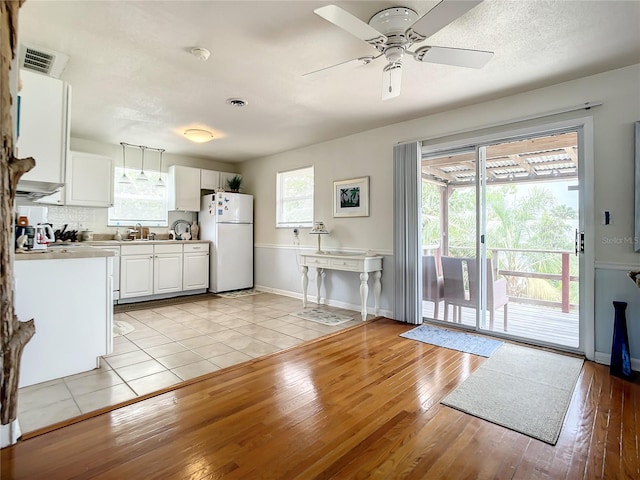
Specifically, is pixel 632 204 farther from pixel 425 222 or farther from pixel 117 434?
pixel 117 434

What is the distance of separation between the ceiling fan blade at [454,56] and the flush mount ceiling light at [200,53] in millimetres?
1504

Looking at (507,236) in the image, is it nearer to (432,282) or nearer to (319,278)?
(432,282)

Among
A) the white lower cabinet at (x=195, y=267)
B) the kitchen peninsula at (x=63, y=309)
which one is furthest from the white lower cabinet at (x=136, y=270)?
the kitchen peninsula at (x=63, y=309)

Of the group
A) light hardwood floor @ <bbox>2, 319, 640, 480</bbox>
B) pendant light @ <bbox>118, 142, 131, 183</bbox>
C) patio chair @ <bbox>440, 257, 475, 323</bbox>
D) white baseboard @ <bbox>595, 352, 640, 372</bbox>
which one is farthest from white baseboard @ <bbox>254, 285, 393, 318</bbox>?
pendant light @ <bbox>118, 142, 131, 183</bbox>

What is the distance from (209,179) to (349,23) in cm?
480

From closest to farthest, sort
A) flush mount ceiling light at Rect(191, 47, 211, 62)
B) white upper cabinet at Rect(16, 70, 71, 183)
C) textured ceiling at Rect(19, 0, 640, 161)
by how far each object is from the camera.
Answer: textured ceiling at Rect(19, 0, 640, 161) < white upper cabinet at Rect(16, 70, 71, 183) < flush mount ceiling light at Rect(191, 47, 211, 62)

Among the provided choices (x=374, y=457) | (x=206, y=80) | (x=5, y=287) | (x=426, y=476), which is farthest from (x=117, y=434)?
(x=206, y=80)

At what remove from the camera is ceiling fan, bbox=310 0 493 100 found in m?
1.68

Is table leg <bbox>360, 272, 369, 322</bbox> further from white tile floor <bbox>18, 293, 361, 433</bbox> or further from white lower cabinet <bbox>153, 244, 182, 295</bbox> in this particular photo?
white lower cabinet <bbox>153, 244, 182, 295</bbox>

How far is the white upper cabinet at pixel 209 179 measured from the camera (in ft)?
19.4

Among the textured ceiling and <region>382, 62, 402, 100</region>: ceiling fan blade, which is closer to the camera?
the textured ceiling

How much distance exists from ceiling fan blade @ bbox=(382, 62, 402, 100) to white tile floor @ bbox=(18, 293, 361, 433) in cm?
238

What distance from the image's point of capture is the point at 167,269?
522cm

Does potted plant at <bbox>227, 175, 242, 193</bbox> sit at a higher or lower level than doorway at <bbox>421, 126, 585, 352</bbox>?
higher
